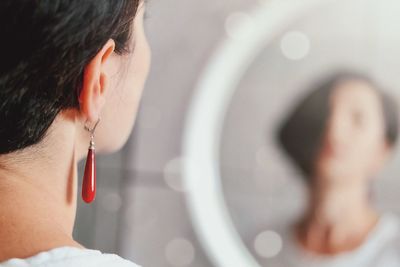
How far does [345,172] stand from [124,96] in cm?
78

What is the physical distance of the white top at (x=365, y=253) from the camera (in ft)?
4.11

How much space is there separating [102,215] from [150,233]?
3.4 inches

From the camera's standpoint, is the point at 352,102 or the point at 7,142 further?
the point at 352,102

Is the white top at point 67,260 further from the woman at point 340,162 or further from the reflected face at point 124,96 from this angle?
the woman at point 340,162

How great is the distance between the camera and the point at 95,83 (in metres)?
0.50

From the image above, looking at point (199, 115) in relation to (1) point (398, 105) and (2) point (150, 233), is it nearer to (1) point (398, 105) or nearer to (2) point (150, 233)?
(2) point (150, 233)

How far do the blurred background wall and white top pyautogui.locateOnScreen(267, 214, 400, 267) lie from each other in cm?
4

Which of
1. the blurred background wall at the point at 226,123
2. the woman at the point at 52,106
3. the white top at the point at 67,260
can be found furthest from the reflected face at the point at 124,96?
the blurred background wall at the point at 226,123

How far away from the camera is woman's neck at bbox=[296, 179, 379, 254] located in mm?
1280

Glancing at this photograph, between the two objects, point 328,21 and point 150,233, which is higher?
point 328,21

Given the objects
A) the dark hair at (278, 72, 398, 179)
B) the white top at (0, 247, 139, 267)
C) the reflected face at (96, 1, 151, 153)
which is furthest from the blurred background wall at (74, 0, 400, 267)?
the white top at (0, 247, 139, 267)

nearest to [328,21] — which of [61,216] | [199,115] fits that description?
[199,115]

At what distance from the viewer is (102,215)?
1312 millimetres

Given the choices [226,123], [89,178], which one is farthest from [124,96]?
[226,123]
